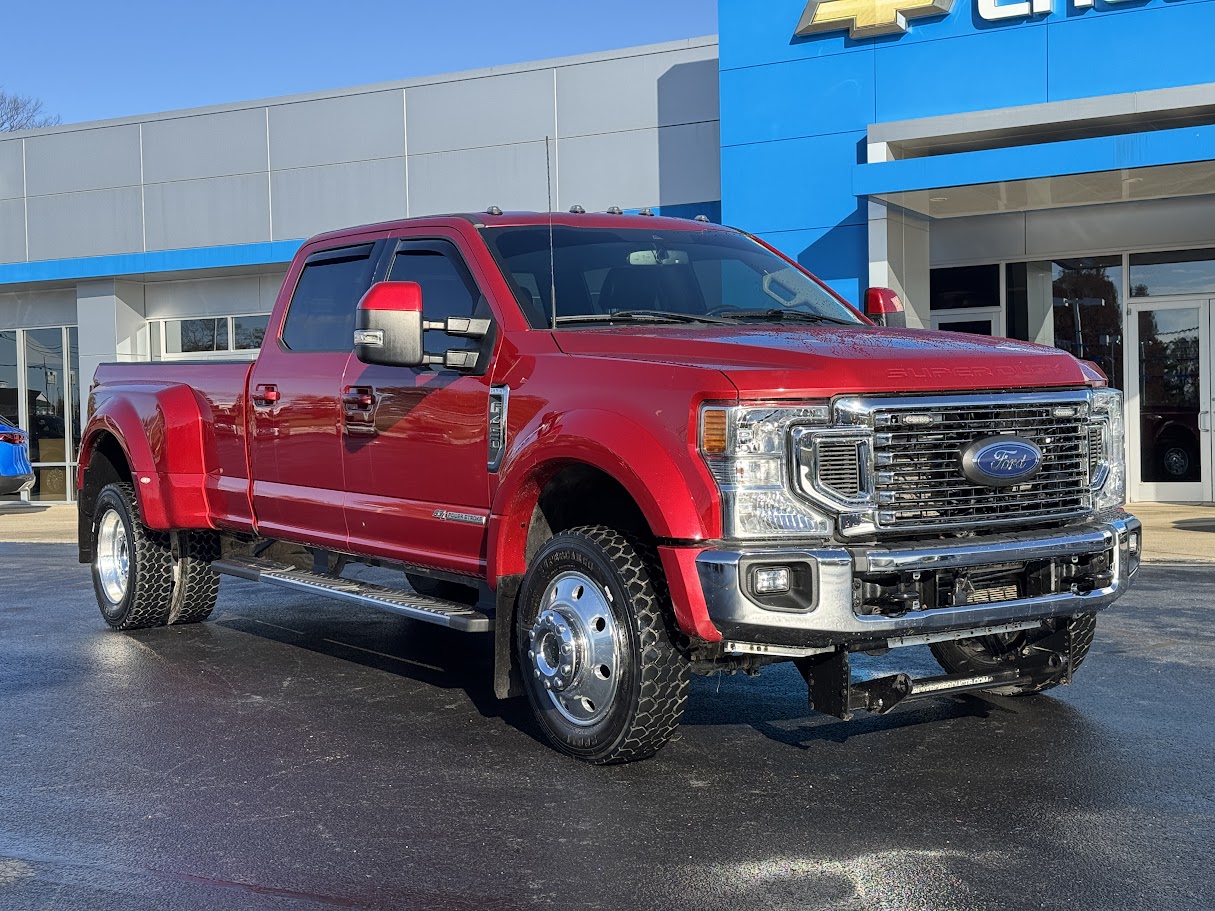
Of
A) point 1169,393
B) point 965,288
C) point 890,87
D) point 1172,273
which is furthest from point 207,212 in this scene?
point 1169,393

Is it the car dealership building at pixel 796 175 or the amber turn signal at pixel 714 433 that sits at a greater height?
the car dealership building at pixel 796 175

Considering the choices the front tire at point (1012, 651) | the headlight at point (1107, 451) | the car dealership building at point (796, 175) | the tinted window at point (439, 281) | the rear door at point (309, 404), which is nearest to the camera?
the headlight at point (1107, 451)

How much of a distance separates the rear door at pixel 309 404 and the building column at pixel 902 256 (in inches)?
352

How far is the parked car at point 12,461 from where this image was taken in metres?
18.4

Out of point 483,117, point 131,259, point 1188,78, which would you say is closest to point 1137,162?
point 1188,78

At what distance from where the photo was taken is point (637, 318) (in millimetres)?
6043

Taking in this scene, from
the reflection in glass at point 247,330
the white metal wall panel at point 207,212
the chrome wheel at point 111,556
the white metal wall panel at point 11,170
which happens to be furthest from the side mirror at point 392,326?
the white metal wall panel at point 11,170

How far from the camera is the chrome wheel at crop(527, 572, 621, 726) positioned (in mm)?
5230

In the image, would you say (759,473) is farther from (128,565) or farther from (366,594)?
(128,565)

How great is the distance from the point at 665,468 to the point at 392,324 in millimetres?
1529

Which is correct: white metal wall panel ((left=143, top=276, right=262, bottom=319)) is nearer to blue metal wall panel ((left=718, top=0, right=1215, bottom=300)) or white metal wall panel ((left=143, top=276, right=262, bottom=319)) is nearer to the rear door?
blue metal wall panel ((left=718, top=0, right=1215, bottom=300))

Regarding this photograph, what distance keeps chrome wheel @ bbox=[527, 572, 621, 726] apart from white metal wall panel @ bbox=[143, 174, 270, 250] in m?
17.4

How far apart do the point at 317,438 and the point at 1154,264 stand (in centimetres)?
1324

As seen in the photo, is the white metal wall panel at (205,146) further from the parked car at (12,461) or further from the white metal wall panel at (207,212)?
the parked car at (12,461)
